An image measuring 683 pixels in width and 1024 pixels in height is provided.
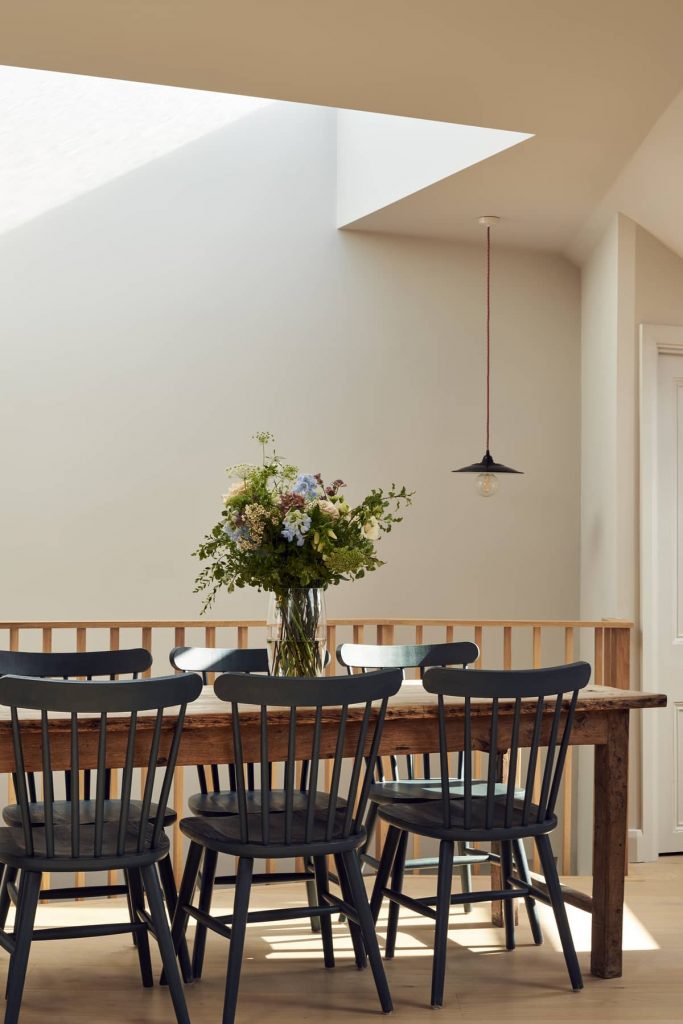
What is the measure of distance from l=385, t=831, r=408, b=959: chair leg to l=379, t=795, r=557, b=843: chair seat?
0.93 ft

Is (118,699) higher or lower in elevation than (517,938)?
higher

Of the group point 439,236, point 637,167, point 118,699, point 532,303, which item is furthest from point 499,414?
point 118,699

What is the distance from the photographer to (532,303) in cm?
579

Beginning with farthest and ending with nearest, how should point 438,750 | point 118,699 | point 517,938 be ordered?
point 517,938, point 438,750, point 118,699

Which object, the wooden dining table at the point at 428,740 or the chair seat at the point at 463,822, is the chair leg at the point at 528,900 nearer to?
the wooden dining table at the point at 428,740

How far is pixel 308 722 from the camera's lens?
9.41ft

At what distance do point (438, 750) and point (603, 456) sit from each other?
2.72 metres

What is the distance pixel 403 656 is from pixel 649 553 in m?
1.65

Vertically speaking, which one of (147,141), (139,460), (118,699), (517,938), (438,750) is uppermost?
(147,141)

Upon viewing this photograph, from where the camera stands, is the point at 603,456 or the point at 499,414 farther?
the point at 499,414

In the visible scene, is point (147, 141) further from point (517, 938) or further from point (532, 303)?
point (517, 938)

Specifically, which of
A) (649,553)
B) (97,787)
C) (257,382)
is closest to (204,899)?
Answer: (97,787)

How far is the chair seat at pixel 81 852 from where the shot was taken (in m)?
2.58

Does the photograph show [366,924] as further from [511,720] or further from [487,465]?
[487,465]
